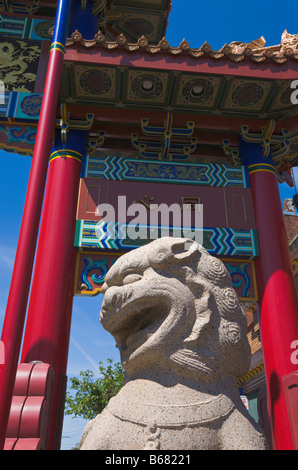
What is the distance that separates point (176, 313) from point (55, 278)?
2669 mm

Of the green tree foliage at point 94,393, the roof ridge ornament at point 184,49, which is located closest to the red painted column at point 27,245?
the roof ridge ornament at point 184,49

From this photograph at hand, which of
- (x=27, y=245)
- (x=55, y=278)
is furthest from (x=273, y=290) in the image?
(x=27, y=245)

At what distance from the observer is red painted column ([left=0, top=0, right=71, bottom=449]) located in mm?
2301

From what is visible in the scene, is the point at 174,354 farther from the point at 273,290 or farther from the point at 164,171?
the point at 164,171

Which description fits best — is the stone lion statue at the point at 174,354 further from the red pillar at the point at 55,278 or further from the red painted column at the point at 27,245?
the red pillar at the point at 55,278

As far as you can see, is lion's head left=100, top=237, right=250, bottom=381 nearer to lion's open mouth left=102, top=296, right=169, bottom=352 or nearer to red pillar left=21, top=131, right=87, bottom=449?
lion's open mouth left=102, top=296, right=169, bottom=352

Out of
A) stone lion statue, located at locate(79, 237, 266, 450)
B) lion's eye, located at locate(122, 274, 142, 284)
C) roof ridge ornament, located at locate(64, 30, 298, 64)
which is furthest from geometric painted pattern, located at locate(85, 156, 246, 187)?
lion's eye, located at locate(122, 274, 142, 284)

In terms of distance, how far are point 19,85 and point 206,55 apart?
315cm

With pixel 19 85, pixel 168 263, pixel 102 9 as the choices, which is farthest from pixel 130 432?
pixel 102 9

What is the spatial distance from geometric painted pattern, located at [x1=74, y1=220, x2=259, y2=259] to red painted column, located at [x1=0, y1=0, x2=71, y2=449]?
6.52 feet

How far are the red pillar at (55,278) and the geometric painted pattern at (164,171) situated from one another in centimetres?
36

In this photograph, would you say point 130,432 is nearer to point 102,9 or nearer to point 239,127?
point 239,127

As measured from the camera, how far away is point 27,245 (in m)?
2.77

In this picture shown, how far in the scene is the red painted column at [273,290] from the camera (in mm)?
4258
